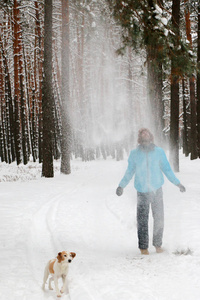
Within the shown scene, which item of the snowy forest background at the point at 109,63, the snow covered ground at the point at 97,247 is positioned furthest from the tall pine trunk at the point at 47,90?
the snow covered ground at the point at 97,247

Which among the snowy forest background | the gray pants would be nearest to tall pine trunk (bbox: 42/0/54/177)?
the snowy forest background

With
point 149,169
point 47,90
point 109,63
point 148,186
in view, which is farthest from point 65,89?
point 109,63

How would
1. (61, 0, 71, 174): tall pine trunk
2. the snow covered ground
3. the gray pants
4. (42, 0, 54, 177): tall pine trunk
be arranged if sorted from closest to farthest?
the snow covered ground, the gray pants, (42, 0, 54, 177): tall pine trunk, (61, 0, 71, 174): tall pine trunk

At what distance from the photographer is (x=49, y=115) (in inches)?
572

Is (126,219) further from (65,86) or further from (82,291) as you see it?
(65,86)

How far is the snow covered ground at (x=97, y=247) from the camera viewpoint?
3.62 metres

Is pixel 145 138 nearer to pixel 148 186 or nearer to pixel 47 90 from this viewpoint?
pixel 148 186

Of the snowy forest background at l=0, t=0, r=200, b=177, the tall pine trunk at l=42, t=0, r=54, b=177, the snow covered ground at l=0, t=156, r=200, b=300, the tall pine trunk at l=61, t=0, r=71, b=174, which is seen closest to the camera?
the snow covered ground at l=0, t=156, r=200, b=300

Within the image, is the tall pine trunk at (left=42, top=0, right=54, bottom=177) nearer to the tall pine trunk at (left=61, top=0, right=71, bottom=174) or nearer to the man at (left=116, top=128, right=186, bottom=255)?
the tall pine trunk at (left=61, top=0, right=71, bottom=174)

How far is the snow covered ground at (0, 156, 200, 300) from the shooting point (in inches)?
142

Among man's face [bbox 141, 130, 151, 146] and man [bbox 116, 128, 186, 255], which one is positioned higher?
man's face [bbox 141, 130, 151, 146]

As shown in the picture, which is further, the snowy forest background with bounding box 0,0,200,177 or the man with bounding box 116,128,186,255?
the snowy forest background with bounding box 0,0,200,177

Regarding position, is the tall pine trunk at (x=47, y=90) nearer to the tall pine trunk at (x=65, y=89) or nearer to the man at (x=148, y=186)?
the tall pine trunk at (x=65, y=89)

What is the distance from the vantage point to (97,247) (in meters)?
5.44
